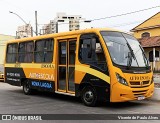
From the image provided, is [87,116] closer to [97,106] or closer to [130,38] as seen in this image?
[97,106]

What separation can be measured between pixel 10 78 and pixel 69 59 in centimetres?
542

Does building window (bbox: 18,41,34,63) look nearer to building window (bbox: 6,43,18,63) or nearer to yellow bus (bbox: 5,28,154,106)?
building window (bbox: 6,43,18,63)

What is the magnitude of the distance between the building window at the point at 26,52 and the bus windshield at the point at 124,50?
16.6 ft

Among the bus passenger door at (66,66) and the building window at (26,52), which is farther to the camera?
the building window at (26,52)

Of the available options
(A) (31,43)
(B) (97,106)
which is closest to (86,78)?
(B) (97,106)

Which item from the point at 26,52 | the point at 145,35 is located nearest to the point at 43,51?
the point at 26,52

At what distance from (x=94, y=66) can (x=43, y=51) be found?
375 centimetres

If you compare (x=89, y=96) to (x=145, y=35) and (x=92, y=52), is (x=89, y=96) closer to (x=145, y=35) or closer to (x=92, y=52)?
(x=92, y=52)

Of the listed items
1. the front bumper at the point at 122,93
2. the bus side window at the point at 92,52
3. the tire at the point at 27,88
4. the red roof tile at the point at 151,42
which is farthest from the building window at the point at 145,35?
the front bumper at the point at 122,93

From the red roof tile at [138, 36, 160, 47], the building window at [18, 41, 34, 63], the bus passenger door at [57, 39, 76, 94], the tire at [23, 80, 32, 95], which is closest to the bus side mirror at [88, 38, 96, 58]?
the bus passenger door at [57, 39, 76, 94]

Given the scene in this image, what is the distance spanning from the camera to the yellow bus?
10.7 meters

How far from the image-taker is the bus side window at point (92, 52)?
1114 centimetres

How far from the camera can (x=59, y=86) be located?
13211mm

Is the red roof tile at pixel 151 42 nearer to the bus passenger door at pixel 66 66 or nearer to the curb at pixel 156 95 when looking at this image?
the curb at pixel 156 95
